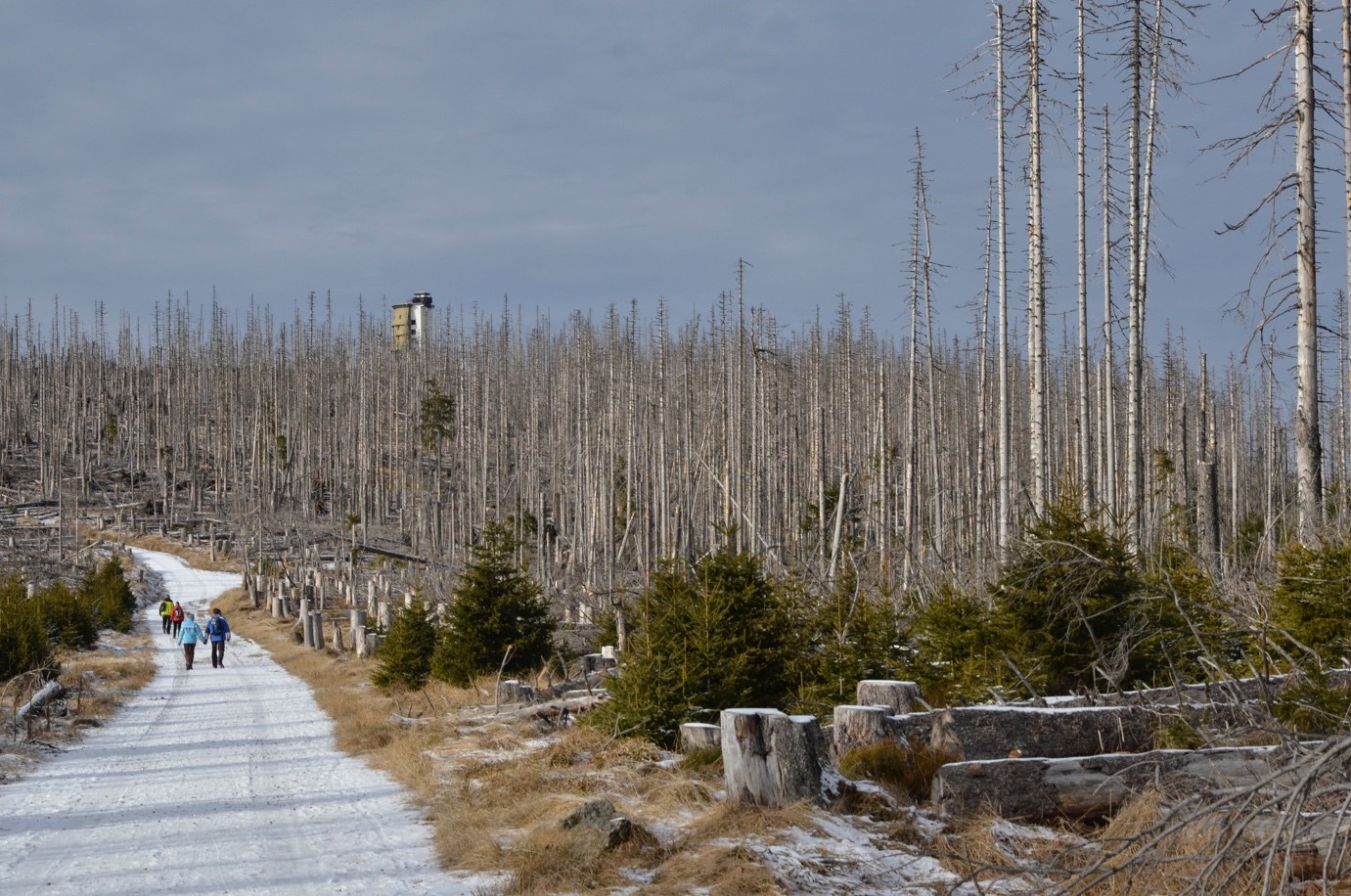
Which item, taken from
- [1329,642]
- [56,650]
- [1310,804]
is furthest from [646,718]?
[56,650]

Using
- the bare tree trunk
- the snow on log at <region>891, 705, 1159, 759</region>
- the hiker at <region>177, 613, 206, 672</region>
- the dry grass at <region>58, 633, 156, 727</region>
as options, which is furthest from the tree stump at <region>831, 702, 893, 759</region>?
the hiker at <region>177, 613, 206, 672</region>

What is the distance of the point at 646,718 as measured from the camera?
10.4 metres

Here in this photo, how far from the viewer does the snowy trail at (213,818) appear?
7184 mm

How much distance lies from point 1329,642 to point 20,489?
239 feet

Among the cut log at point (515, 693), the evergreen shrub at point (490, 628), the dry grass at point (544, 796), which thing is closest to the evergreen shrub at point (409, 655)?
the evergreen shrub at point (490, 628)

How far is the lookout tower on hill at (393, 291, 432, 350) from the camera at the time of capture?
364ft

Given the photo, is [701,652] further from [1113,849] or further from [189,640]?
[189,640]

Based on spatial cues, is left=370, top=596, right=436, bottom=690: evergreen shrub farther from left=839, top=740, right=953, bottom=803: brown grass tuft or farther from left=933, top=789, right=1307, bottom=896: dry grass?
left=933, top=789, right=1307, bottom=896: dry grass

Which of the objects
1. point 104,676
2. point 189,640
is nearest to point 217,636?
point 189,640

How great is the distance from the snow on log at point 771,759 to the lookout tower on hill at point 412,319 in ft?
345

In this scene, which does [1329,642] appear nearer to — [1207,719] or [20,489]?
[1207,719]

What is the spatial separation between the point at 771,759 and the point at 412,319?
110850 mm

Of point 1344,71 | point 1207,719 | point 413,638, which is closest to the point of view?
point 1207,719

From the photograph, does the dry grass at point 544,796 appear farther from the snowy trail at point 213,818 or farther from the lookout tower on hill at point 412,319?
the lookout tower on hill at point 412,319
